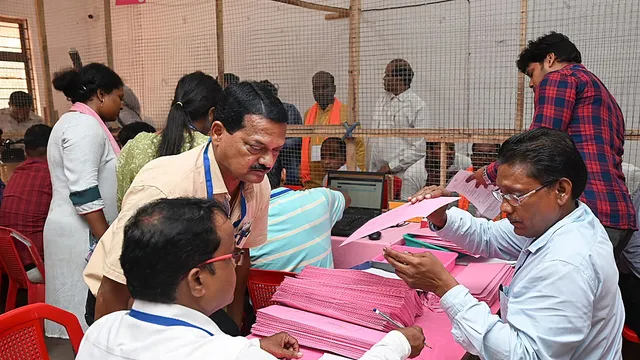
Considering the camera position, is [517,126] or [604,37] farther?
[604,37]

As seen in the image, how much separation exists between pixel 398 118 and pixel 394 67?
1.20 ft

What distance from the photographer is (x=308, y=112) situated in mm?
4328

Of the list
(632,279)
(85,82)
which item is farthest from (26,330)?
(632,279)

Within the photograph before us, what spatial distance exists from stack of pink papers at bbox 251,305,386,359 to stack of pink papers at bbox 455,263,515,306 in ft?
1.83

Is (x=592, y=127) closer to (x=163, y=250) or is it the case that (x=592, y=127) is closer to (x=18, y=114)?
(x=163, y=250)

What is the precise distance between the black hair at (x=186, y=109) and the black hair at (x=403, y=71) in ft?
5.75

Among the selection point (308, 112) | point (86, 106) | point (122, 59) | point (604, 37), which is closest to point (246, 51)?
point (308, 112)

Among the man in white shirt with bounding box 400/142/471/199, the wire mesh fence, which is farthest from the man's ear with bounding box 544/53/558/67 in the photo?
the man in white shirt with bounding box 400/142/471/199

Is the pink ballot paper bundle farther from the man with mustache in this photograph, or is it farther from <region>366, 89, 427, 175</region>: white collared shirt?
<region>366, 89, 427, 175</region>: white collared shirt

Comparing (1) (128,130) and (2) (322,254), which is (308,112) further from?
(2) (322,254)

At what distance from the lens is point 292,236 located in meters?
2.05

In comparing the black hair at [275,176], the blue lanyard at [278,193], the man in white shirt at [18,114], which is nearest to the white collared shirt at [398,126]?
the black hair at [275,176]

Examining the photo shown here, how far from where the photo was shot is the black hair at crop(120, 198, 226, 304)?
99cm

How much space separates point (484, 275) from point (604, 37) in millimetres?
2320
